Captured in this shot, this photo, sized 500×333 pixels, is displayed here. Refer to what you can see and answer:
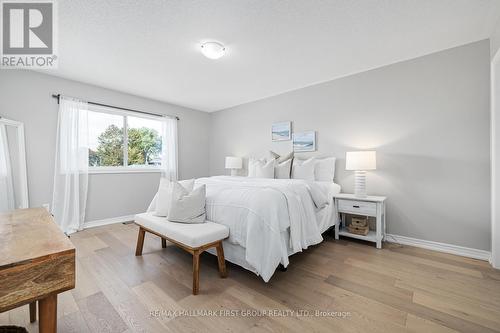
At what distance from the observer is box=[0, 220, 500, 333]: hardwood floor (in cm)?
140

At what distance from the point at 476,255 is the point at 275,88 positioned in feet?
11.4

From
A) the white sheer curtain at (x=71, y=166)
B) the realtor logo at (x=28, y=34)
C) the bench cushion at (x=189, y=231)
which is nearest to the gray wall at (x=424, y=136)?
the bench cushion at (x=189, y=231)

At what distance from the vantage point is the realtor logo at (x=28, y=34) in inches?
72.4

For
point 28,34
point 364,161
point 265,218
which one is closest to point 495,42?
point 364,161

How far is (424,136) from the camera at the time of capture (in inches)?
104

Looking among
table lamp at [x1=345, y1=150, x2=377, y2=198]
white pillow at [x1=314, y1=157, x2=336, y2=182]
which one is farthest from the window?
table lamp at [x1=345, y1=150, x2=377, y2=198]

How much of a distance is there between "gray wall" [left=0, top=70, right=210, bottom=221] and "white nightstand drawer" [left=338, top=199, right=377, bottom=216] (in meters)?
3.47

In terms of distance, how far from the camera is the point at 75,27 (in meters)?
2.05

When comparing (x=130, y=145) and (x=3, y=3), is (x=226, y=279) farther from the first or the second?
(x=130, y=145)

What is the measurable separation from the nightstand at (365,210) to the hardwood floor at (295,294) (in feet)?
0.91

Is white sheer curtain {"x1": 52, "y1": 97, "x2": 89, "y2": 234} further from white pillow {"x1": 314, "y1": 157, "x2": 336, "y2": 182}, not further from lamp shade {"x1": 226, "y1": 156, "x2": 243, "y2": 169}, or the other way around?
white pillow {"x1": 314, "y1": 157, "x2": 336, "y2": 182}

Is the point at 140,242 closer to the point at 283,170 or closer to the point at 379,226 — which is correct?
the point at 283,170

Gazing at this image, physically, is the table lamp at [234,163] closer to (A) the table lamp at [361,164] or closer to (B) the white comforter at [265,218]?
(B) the white comforter at [265,218]

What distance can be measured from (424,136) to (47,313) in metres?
3.58
